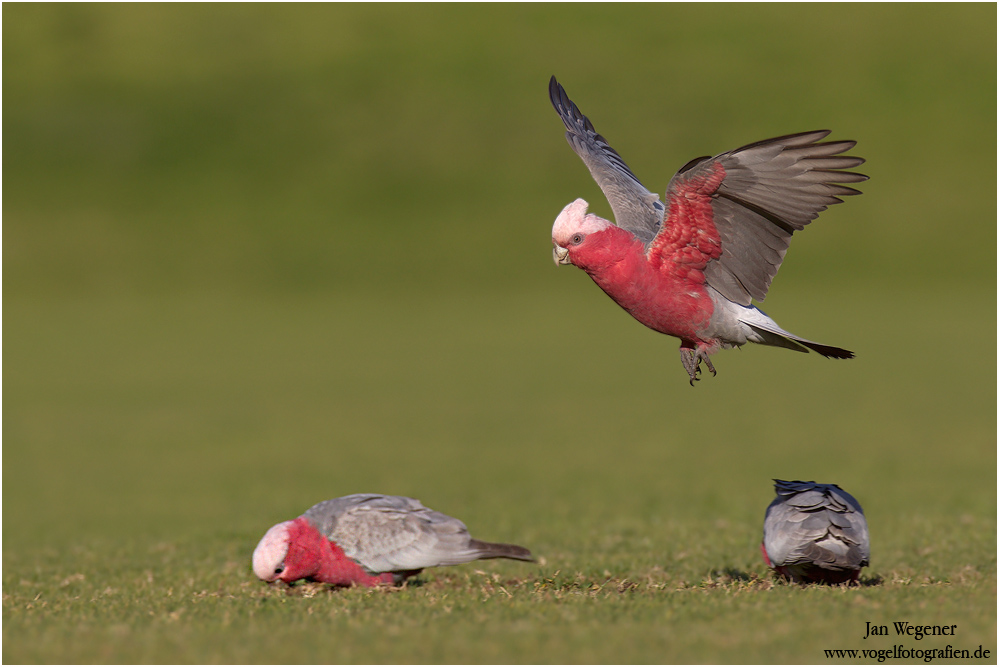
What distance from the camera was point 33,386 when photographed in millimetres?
28062

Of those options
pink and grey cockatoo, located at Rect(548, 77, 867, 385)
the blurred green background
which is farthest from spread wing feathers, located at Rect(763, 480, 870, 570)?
pink and grey cockatoo, located at Rect(548, 77, 867, 385)

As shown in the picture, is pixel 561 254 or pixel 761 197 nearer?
pixel 761 197

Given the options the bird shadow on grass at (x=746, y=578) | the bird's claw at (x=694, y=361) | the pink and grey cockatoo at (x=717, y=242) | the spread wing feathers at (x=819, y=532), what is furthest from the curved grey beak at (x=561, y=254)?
the bird shadow on grass at (x=746, y=578)

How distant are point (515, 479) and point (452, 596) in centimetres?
971

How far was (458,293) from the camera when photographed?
44.0 m

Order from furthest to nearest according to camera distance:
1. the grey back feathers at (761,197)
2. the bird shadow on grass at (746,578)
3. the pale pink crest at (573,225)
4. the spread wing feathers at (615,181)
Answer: the spread wing feathers at (615,181), the bird shadow on grass at (746,578), the pale pink crest at (573,225), the grey back feathers at (761,197)

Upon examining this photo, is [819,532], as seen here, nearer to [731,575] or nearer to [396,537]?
[731,575]

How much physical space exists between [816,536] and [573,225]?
10.3ft

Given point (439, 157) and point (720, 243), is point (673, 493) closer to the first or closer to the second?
point (720, 243)

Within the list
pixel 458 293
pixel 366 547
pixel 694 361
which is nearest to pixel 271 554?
pixel 366 547

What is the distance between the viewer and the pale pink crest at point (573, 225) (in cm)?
805

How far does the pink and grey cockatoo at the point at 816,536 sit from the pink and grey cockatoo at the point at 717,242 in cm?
129

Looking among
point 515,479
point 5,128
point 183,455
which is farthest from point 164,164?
point 515,479

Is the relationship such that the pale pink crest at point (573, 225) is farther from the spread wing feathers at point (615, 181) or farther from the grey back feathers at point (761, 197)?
the spread wing feathers at point (615, 181)
